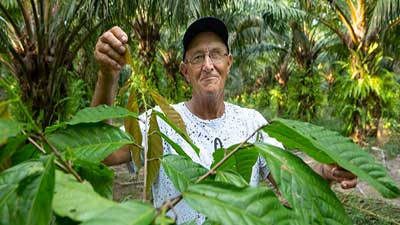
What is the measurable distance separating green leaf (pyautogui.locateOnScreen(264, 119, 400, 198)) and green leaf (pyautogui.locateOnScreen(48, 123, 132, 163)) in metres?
0.18

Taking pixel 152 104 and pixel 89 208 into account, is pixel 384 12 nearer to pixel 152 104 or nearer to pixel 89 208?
pixel 152 104

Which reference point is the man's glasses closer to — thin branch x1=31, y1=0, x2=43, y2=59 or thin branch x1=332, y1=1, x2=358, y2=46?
thin branch x1=31, y1=0, x2=43, y2=59

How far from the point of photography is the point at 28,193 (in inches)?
12.4

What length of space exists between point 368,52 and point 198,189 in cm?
572

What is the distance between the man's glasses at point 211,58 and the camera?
101 cm

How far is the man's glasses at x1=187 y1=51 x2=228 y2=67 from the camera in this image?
1010 mm

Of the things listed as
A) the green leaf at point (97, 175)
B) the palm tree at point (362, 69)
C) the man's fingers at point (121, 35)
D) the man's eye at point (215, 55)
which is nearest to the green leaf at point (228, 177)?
the green leaf at point (97, 175)

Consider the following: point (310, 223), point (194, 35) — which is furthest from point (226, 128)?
point (310, 223)

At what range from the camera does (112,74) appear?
26.3 inches

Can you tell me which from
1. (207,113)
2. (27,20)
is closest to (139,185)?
(27,20)

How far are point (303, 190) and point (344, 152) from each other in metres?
0.05

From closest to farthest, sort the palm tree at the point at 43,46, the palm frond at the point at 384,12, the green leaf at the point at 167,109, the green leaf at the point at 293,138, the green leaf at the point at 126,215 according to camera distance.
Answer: the green leaf at the point at 126,215 < the green leaf at the point at 293,138 < the green leaf at the point at 167,109 < the palm tree at the point at 43,46 < the palm frond at the point at 384,12

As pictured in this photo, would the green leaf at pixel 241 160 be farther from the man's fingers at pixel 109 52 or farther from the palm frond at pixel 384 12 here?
the palm frond at pixel 384 12

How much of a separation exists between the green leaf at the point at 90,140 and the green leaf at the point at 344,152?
18 centimetres
